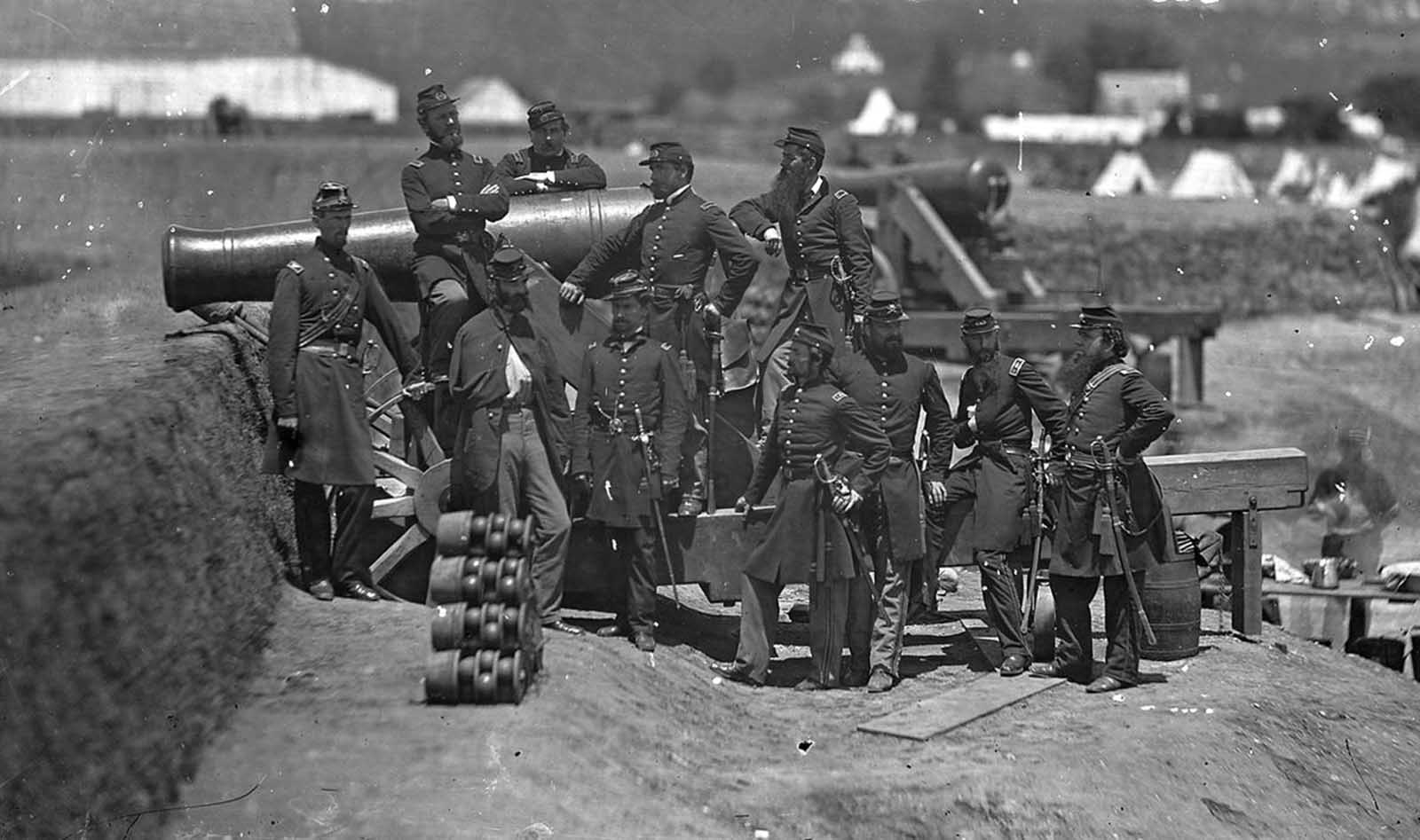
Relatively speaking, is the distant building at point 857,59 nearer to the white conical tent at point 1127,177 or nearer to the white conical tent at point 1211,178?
the white conical tent at point 1127,177

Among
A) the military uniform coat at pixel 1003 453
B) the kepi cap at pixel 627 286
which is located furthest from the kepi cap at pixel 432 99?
the military uniform coat at pixel 1003 453

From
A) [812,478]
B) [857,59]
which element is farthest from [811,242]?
[857,59]

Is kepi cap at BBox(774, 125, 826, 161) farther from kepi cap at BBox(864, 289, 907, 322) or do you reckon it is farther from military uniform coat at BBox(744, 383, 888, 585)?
military uniform coat at BBox(744, 383, 888, 585)

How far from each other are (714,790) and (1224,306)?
770 inches

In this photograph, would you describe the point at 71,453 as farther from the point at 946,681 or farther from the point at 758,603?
the point at 946,681

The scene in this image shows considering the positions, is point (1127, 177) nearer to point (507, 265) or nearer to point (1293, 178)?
point (1293, 178)

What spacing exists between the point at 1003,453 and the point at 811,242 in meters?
1.72

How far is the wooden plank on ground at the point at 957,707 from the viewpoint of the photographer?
7.98m

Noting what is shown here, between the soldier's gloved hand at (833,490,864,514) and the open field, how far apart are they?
3.10 ft

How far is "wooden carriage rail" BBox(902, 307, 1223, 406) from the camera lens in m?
16.3

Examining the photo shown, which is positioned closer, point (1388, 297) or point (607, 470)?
point (607, 470)

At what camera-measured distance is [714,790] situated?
280 inches

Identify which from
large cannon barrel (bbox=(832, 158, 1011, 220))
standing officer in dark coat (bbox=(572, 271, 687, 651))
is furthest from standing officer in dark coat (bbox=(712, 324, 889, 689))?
large cannon barrel (bbox=(832, 158, 1011, 220))

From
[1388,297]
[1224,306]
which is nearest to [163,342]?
[1224,306]
